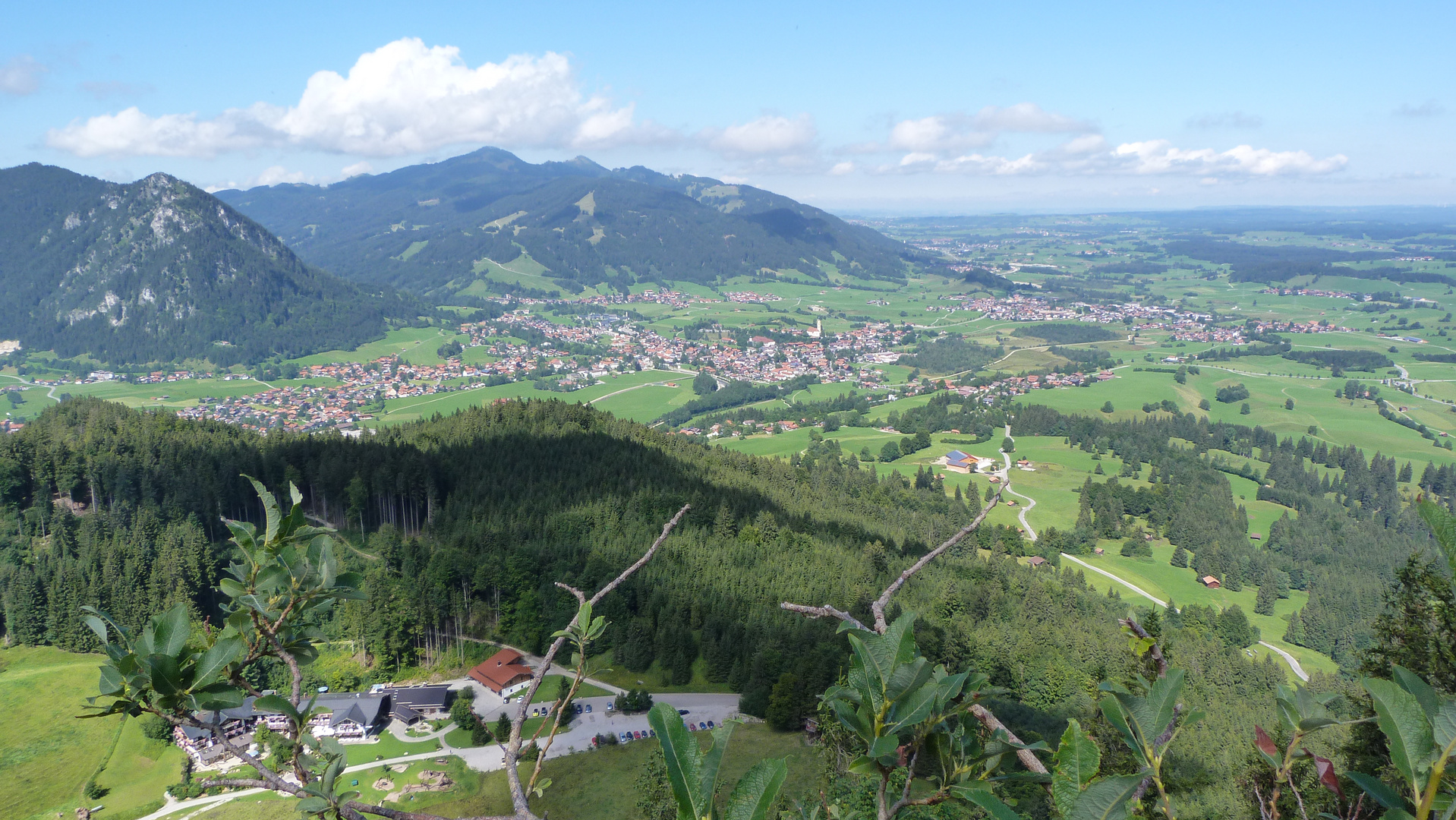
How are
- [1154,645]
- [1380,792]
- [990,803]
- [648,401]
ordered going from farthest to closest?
[648,401]
[1154,645]
[1380,792]
[990,803]

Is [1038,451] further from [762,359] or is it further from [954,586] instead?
[762,359]

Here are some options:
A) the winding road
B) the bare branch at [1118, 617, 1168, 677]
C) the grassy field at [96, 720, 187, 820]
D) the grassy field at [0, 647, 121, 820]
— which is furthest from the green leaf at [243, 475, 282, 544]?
the grassy field at [96, 720, 187, 820]

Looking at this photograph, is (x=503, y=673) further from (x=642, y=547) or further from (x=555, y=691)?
(x=642, y=547)

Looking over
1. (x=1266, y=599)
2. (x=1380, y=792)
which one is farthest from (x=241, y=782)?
(x=1266, y=599)

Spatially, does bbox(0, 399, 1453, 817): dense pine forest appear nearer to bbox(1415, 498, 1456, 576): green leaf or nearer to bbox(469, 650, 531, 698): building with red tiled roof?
bbox(469, 650, 531, 698): building with red tiled roof

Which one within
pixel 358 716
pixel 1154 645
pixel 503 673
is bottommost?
pixel 503 673

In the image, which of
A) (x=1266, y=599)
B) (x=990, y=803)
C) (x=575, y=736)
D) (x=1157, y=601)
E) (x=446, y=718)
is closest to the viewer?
(x=990, y=803)
